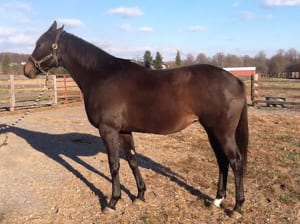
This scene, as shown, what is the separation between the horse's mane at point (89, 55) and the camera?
4609 millimetres

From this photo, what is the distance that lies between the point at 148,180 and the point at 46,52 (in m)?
2.33

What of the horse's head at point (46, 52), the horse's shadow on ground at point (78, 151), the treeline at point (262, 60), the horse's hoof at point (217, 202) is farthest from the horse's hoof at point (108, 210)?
the treeline at point (262, 60)

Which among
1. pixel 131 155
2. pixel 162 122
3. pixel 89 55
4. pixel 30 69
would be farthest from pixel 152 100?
pixel 30 69

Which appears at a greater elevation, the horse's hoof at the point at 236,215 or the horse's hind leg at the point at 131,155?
the horse's hind leg at the point at 131,155

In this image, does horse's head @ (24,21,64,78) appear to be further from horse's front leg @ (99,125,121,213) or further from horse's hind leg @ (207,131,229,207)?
horse's hind leg @ (207,131,229,207)

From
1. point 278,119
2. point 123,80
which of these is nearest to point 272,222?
point 123,80

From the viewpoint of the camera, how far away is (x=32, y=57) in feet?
16.0

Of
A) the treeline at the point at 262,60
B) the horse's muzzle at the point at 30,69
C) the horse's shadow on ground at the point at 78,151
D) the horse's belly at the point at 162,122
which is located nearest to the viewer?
the horse's belly at the point at 162,122

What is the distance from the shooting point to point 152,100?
14.0 ft

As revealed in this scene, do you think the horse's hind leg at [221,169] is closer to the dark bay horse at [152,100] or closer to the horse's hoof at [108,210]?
the dark bay horse at [152,100]

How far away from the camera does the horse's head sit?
475cm

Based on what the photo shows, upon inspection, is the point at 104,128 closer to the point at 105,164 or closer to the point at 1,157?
the point at 105,164

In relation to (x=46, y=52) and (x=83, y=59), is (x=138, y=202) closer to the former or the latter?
(x=83, y=59)

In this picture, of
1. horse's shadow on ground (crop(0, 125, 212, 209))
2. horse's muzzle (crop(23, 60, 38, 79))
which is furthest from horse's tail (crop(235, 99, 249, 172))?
horse's muzzle (crop(23, 60, 38, 79))
